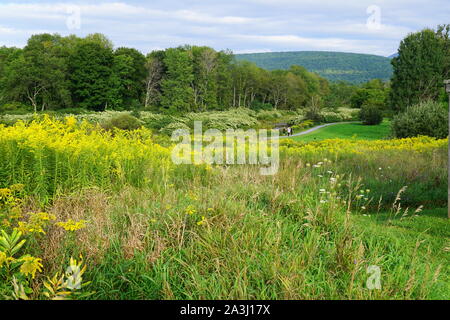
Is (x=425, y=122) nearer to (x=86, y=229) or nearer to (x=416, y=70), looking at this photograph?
(x=416, y=70)

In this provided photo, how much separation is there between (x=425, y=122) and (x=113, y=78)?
95.3ft

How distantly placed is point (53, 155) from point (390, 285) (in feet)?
13.2

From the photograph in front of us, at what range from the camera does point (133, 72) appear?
1638 inches

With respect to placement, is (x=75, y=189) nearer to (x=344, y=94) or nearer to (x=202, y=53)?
(x=202, y=53)

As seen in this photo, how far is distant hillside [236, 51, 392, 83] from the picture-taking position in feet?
339

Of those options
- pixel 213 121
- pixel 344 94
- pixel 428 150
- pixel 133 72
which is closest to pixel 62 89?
pixel 133 72

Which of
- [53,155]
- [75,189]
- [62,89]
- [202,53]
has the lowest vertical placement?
[75,189]

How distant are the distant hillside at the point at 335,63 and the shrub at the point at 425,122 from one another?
82.7 meters

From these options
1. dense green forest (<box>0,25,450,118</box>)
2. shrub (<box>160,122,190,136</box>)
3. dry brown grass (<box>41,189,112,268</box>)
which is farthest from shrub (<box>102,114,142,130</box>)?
dry brown grass (<box>41,189,112,268</box>)

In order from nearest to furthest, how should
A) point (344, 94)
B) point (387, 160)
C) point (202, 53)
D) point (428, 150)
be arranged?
1. point (387, 160)
2. point (428, 150)
3. point (202, 53)
4. point (344, 94)

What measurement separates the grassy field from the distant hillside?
9786 centimetres

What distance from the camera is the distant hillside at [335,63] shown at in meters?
103

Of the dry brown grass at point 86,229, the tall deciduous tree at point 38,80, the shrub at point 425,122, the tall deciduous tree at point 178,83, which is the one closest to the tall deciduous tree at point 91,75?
the tall deciduous tree at point 38,80

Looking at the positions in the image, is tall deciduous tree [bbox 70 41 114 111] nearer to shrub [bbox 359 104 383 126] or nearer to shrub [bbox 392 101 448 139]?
shrub [bbox 359 104 383 126]
